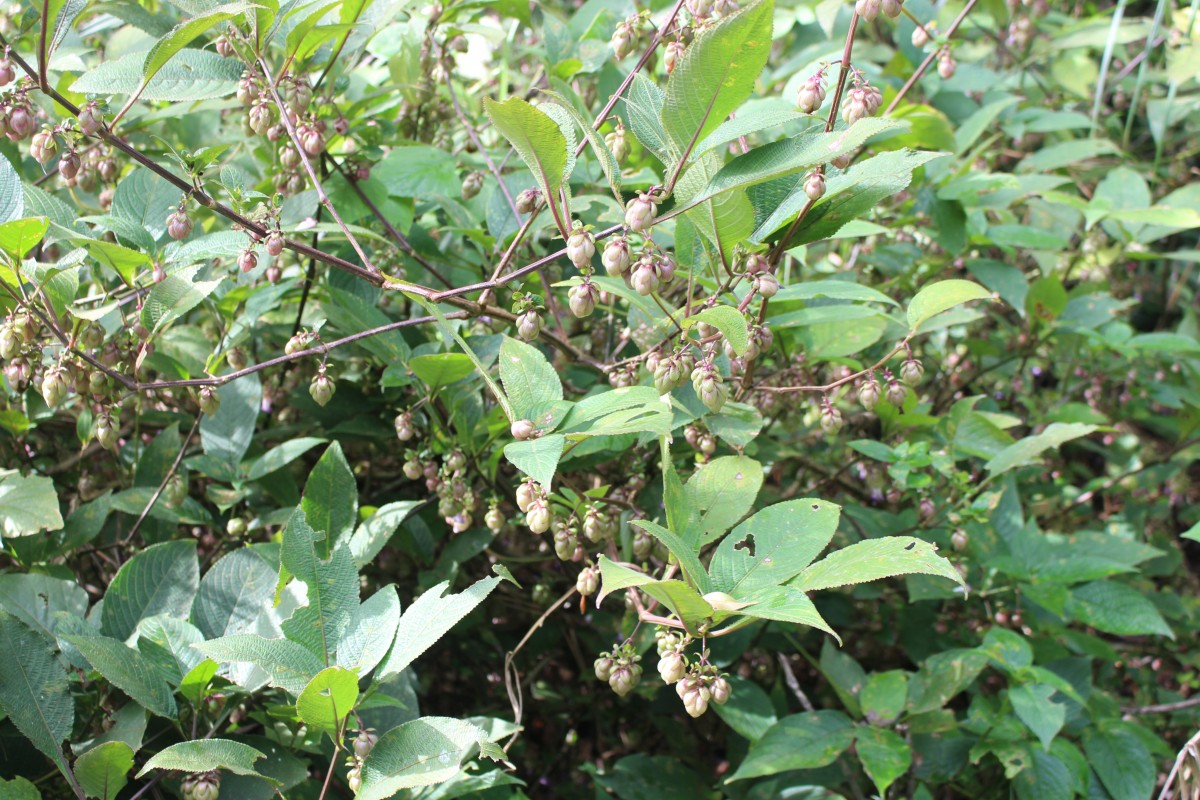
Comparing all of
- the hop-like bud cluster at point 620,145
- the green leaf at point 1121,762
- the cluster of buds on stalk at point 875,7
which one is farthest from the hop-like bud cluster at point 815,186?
the green leaf at point 1121,762

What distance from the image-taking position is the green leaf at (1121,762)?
188 cm

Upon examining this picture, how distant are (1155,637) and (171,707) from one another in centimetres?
251

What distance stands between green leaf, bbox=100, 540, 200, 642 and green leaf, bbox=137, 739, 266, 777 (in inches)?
13.7

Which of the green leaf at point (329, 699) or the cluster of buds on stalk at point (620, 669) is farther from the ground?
the green leaf at point (329, 699)

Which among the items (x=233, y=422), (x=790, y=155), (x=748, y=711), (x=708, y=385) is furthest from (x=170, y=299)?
(x=748, y=711)

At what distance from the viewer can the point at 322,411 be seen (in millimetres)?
1816

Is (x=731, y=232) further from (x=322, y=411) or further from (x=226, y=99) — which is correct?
(x=226, y=99)

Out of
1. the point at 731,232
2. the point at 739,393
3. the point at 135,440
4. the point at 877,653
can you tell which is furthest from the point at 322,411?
the point at 877,653

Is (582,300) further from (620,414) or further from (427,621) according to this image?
(427,621)

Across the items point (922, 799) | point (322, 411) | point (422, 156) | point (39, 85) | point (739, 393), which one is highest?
point (39, 85)

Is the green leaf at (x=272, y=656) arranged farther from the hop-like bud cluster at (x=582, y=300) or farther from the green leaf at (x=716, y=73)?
the green leaf at (x=716, y=73)

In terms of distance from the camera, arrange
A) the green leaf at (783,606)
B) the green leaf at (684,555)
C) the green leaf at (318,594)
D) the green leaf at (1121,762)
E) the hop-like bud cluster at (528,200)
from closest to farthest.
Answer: the green leaf at (783,606), the green leaf at (684,555), the green leaf at (318,594), the hop-like bud cluster at (528,200), the green leaf at (1121,762)

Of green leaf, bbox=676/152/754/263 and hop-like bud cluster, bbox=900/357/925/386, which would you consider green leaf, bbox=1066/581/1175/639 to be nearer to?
hop-like bud cluster, bbox=900/357/925/386

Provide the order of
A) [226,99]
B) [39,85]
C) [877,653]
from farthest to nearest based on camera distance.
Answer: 1. [877,653]
2. [226,99]
3. [39,85]
